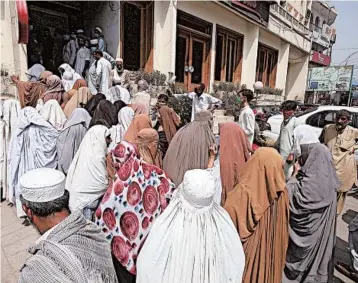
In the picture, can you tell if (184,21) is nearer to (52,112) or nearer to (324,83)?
(52,112)

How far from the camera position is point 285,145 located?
4.29m

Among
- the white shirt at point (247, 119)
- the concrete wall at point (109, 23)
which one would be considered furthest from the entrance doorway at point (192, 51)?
the white shirt at point (247, 119)

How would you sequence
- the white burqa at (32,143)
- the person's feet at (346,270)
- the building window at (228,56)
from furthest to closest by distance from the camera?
the building window at (228,56)
the white burqa at (32,143)
the person's feet at (346,270)

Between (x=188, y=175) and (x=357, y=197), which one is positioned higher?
(x=188, y=175)

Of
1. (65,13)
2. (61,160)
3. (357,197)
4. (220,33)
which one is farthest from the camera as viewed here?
(220,33)

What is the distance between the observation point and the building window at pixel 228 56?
1361cm

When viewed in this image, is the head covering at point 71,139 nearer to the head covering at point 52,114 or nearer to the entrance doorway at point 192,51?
the head covering at point 52,114

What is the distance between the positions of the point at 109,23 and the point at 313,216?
8.01 m

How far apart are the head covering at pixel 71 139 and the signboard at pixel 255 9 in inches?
395

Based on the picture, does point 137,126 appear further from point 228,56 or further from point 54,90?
point 228,56

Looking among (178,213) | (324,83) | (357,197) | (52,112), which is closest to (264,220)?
(178,213)

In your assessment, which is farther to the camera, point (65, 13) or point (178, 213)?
point (65, 13)

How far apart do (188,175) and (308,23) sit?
2465 centimetres


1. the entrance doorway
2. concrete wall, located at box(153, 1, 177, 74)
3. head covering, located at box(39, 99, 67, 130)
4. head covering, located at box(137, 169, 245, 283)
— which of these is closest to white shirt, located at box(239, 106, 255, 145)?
head covering, located at box(39, 99, 67, 130)
